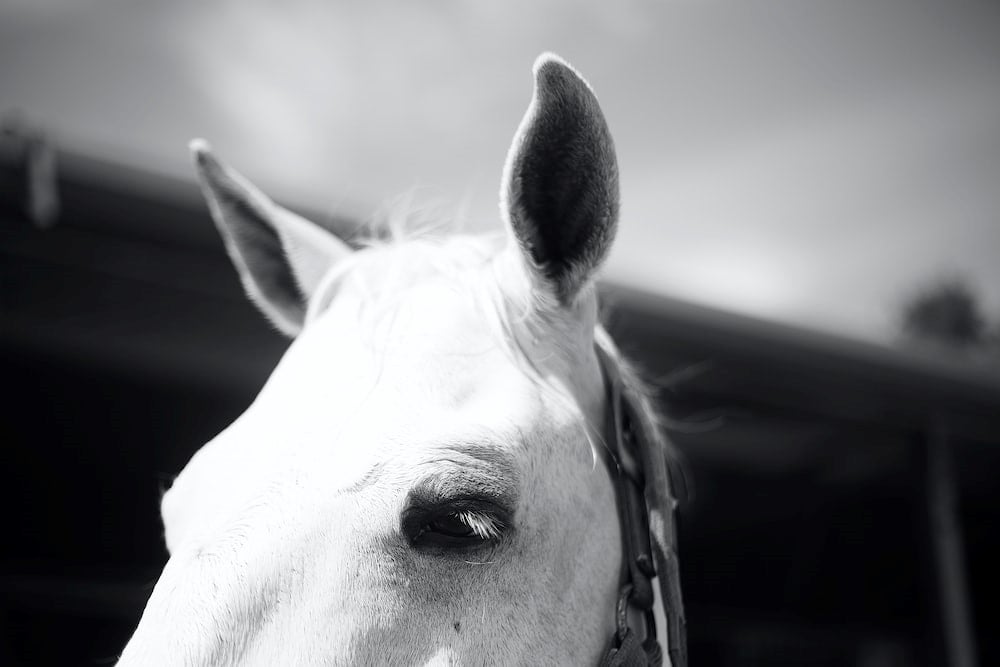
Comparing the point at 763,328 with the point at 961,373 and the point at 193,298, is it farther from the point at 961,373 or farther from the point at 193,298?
the point at 193,298

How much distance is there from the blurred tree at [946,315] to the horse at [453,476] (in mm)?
43970

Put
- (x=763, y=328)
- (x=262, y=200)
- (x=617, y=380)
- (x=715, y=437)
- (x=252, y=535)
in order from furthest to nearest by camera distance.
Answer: (x=715, y=437) < (x=763, y=328) < (x=262, y=200) < (x=617, y=380) < (x=252, y=535)

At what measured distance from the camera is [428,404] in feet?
3.71

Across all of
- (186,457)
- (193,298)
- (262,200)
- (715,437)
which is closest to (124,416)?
(186,457)

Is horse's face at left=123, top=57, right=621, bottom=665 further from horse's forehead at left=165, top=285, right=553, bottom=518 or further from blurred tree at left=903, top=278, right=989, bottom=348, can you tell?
blurred tree at left=903, top=278, right=989, bottom=348

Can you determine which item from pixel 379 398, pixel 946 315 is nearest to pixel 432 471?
pixel 379 398

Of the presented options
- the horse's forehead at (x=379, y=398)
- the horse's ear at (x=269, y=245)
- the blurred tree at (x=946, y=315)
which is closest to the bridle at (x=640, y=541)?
the horse's forehead at (x=379, y=398)

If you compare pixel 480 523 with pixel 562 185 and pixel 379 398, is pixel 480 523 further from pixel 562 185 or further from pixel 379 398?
pixel 562 185

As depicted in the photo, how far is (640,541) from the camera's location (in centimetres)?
131

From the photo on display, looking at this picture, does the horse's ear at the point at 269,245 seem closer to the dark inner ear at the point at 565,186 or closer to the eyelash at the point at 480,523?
the dark inner ear at the point at 565,186

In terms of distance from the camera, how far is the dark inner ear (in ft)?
4.05

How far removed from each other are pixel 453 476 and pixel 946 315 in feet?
152

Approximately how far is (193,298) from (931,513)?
421 cm

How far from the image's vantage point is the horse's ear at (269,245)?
1.76 m
